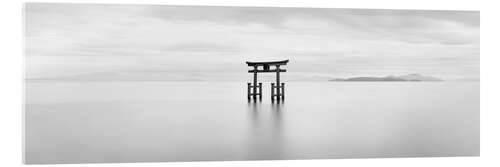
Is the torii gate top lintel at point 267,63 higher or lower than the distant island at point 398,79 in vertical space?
higher

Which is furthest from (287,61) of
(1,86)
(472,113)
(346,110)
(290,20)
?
(1,86)

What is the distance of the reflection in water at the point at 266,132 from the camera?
6234 millimetres

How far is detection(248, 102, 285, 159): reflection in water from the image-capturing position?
6234mm

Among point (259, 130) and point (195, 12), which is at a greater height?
point (195, 12)

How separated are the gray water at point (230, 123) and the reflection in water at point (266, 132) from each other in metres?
0.01

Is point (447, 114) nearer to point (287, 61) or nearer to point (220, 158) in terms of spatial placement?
point (287, 61)

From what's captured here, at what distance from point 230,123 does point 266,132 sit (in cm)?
39

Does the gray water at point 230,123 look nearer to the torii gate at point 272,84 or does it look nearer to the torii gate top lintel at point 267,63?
the torii gate at point 272,84

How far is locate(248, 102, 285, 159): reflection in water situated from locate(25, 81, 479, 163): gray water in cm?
1

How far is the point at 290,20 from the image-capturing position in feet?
20.4

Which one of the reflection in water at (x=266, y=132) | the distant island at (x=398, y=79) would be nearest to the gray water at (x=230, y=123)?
the reflection in water at (x=266, y=132)

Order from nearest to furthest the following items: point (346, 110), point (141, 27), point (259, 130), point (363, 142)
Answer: point (141, 27) → point (363, 142) → point (259, 130) → point (346, 110)

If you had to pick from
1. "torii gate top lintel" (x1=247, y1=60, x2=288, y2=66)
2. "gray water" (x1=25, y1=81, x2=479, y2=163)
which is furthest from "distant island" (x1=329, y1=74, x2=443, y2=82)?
"torii gate top lintel" (x1=247, y1=60, x2=288, y2=66)

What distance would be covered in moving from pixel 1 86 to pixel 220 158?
6.50 feet
